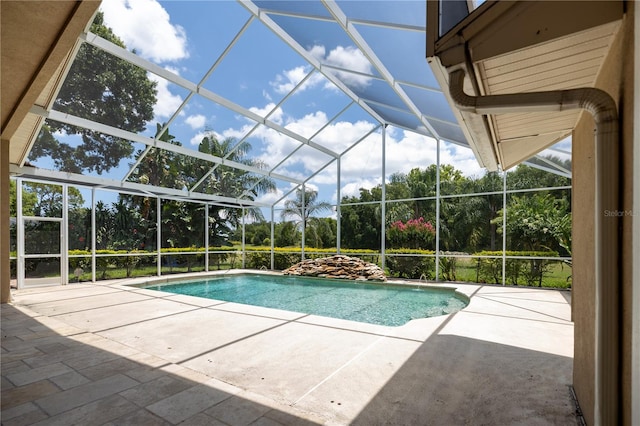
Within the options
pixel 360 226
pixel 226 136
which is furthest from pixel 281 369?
pixel 360 226

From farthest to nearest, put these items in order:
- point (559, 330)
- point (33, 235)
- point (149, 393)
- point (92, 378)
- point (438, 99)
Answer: point (33, 235) < point (438, 99) < point (559, 330) < point (92, 378) < point (149, 393)

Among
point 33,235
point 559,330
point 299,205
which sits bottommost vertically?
point 559,330

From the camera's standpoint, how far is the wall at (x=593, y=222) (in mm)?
1602

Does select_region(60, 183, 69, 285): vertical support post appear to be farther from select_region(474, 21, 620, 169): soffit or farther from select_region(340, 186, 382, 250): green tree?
select_region(340, 186, 382, 250): green tree

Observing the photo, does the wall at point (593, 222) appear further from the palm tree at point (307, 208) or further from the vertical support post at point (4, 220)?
the palm tree at point (307, 208)

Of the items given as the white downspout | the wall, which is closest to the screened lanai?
the wall

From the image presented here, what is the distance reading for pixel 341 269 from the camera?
38.3 feet

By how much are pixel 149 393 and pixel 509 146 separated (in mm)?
4348

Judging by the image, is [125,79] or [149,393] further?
[125,79]

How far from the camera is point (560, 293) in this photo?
8.05 meters

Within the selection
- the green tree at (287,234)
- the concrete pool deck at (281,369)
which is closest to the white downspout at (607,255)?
the concrete pool deck at (281,369)

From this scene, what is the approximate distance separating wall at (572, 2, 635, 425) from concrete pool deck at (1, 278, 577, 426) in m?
0.43

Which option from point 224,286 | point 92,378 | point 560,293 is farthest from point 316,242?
point 92,378

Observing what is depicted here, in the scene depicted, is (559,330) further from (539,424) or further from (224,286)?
(224,286)
